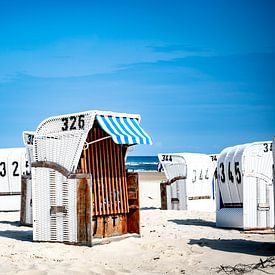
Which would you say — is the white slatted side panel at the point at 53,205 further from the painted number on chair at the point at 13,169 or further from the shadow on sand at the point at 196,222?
the painted number on chair at the point at 13,169

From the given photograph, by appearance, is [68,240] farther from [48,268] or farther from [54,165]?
[48,268]

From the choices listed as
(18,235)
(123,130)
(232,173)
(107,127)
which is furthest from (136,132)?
(18,235)

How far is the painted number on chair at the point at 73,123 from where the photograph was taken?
11125mm

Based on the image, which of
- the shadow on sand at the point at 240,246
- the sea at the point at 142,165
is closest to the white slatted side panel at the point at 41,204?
the shadow on sand at the point at 240,246

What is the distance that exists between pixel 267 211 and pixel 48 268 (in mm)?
6688

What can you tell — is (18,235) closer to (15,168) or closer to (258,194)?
(258,194)

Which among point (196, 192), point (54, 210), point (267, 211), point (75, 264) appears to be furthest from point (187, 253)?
point (196, 192)

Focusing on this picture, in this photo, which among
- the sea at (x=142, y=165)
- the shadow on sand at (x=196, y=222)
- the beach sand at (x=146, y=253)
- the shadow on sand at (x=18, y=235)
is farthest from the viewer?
the sea at (x=142, y=165)

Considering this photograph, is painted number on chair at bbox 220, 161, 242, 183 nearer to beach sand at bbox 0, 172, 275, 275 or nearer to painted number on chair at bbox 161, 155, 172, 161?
beach sand at bbox 0, 172, 275, 275

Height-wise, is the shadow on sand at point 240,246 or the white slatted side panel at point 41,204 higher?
the white slatted side panel at point 41,204

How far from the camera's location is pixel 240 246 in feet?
34.6

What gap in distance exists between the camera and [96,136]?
11.7 meters

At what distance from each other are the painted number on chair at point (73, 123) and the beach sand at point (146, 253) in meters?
2.25

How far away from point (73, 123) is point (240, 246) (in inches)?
154
